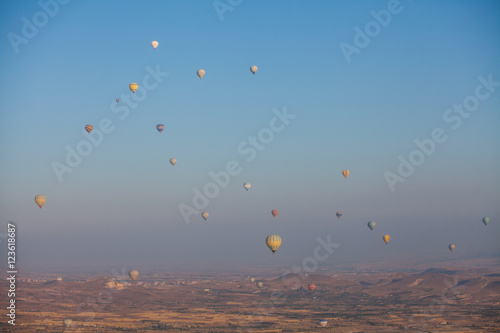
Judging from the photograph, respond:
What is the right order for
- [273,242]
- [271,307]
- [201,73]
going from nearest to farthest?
[273,242] < [201,73] < [271,307]

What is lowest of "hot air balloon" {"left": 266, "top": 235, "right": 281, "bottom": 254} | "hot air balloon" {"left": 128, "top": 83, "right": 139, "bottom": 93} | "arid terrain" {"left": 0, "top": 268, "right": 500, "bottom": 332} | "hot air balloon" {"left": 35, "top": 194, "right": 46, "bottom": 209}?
"arid terrain" {"left": 0, "top": 268, "right": 500, "bottom": 332}

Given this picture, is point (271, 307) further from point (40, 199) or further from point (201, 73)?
point (40, 199)

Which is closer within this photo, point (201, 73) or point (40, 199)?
point (40, 199)

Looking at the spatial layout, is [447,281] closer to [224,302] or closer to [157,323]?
[224,302]

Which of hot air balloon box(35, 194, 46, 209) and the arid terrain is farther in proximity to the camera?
the arid terrain

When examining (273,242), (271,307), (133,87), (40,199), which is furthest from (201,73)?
(271,307)

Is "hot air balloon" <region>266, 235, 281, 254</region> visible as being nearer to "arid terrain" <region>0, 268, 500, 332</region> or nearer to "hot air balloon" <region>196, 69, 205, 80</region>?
"arid terrain" <region>0, 268, 500, 332</region>

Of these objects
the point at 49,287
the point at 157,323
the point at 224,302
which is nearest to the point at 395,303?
the point at 224,302

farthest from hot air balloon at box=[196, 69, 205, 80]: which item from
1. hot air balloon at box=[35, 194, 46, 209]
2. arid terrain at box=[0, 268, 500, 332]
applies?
arid terrain at box=[0, 268, 500, 332]

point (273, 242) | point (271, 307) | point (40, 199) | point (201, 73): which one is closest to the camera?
point (40, 199)

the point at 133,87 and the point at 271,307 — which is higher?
the point at 133,87

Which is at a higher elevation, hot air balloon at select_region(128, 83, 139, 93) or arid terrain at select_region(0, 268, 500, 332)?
hot air balloon at select_region(128, 83, 139, 93)
